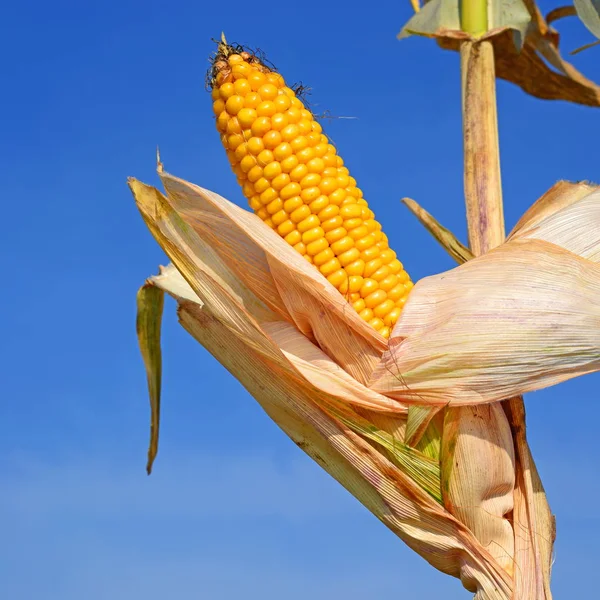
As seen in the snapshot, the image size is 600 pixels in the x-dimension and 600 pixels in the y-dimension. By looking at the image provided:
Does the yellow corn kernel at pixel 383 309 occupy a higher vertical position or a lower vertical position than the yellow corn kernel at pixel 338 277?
lower

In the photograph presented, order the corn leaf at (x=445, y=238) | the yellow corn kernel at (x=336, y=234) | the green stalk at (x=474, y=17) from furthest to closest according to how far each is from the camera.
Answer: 1. the green stalk at (x=474, y=17)
2. the corn leaf at (x=445, y=238)
3. the yellow corn kernel at (x=336, y=234)

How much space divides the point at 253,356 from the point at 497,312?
75 cm

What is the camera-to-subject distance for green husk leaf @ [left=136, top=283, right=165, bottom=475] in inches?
112

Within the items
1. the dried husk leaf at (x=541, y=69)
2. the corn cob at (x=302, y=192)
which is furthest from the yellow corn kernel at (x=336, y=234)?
the dried husk leaf at (x=541, y=69)

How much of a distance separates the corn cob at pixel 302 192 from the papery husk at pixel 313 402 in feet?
0.72

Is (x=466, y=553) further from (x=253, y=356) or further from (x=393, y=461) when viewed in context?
(x=253, y=356)

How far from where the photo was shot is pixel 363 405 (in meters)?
2.25

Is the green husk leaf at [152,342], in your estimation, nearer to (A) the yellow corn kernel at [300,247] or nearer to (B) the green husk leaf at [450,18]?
(A) the yellow corn kernel at [300,247]

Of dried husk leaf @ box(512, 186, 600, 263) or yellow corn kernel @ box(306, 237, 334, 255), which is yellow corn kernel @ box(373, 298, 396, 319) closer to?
yellow corn kernel @ box(306, 237, 334, 255)

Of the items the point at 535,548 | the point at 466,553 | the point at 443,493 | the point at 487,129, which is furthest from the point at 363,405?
the point at 487,129

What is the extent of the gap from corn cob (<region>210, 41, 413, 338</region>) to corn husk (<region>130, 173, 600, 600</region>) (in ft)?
0.33

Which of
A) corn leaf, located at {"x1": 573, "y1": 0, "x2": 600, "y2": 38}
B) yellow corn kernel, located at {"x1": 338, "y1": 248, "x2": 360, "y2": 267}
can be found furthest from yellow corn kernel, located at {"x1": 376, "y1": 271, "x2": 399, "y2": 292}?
corn leaf, located at {"x1": 573, "y1": 0, "x2": 600, "y2": 38}

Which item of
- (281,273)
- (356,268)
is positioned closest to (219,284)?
(281,273)

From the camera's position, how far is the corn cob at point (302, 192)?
93.0 inches
